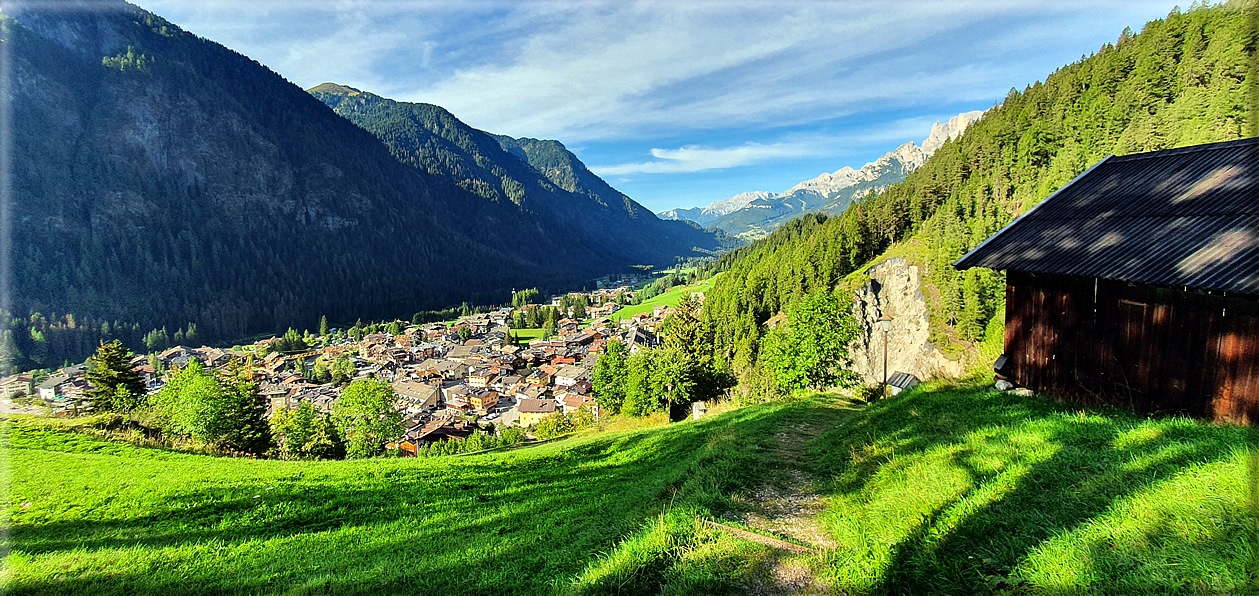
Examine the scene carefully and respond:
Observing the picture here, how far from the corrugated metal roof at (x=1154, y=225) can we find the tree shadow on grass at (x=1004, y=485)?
2.40 m

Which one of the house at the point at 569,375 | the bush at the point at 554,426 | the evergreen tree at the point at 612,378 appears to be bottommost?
the house at the point at 569,375

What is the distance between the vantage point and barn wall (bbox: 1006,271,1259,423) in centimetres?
675

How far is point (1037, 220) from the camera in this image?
33.6 feet

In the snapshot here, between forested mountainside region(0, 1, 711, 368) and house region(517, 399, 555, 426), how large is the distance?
4779 inches

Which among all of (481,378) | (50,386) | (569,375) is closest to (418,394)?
(481,378)

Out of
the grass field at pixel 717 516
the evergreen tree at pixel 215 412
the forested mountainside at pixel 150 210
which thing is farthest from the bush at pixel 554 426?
the forested mountainside at pixel 150 210

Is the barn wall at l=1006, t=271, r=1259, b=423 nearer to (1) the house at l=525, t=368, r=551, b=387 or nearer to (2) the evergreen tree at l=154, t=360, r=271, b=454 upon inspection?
(2) the evergreen tree at l=154, t=360, r=271, b=454

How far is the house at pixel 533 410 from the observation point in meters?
56.9

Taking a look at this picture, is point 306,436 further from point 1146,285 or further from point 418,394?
point 418,394

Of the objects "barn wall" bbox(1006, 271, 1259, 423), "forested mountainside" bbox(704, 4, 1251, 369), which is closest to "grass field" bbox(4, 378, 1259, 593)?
"barn wall" bbox(1006, 271, 1259, 423)

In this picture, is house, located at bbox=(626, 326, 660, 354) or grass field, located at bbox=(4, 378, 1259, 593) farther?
house, located at bbox=(626, 326, 660, 354)

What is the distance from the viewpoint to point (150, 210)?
151 meters

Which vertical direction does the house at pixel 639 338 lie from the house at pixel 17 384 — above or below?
above

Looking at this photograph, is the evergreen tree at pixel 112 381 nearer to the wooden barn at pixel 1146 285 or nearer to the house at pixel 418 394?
the wooden barn at pixel 1146 285
